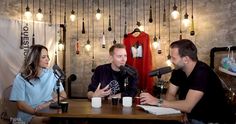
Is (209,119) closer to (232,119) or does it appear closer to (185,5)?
(232,119)

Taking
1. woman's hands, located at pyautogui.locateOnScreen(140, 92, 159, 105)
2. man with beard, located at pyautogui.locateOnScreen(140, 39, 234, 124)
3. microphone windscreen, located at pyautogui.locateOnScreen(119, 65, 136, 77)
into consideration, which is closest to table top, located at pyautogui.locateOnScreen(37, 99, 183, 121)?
woman's hands, located at pyautogui.locateOnScreen(140, 92, 159, 105)

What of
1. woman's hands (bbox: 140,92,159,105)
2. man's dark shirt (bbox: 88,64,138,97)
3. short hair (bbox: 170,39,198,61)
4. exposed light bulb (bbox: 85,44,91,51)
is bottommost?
woman's hands (bbox: 140,92,159,105)

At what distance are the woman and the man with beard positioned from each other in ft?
3.93

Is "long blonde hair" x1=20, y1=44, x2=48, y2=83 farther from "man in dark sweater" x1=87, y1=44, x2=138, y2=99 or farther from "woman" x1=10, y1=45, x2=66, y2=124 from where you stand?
"man in dark sweater" x1=87, y1=44, x2=138, y2=99

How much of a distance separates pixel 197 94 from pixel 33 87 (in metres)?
1.68

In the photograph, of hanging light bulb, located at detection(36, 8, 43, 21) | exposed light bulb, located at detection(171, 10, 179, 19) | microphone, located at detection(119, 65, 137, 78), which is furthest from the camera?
hanging light bulb, located at detection(36, 8, 43, 21)

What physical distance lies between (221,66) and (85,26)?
2401 mm

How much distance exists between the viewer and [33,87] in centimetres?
312

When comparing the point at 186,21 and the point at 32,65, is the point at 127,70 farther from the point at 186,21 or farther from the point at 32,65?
the point at 186,21

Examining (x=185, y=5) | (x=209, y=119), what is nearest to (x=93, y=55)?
(x=185, y=5)

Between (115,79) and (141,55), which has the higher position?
(141,55)

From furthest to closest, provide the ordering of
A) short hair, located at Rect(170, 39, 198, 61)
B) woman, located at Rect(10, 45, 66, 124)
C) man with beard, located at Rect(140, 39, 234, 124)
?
woman, located at Rect(10, 45, 66, 124), short hair, located at Rect(170, 39, 198, 61), man with beard, located at Rect(140, 39, 234, 124)

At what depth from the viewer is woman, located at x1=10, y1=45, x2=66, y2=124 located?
3.02m

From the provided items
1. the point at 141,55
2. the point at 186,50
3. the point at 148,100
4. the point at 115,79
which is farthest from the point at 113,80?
the point at 141,55
